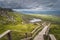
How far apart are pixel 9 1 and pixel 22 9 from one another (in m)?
0.38

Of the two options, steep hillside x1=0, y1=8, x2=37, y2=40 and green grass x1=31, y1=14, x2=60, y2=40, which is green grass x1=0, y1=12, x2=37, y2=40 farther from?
green grass x1=31, y1=14, x2=60, y2=40

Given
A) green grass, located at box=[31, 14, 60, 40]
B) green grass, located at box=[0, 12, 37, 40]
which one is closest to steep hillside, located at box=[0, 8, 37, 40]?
green grass, located at box=[0, 12, 37, 40]

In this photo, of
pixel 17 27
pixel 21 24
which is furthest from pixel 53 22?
pixel 17 27

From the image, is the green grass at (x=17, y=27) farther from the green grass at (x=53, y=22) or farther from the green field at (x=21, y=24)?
the green grass at (x=53, y=22)

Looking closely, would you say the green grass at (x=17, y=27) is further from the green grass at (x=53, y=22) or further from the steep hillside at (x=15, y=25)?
the green grass at (x=53, y=22)

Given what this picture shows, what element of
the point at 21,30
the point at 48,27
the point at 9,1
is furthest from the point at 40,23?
the point at 9,1

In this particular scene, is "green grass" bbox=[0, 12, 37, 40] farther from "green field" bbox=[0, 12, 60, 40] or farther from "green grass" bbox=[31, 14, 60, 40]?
"green grass" bbox=[31, 14, 60, 40]

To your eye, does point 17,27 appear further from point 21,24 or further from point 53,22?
point 53,22

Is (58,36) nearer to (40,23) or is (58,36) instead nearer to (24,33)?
(40,23)

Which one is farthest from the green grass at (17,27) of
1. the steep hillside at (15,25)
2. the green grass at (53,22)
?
the green grass at (53,22)

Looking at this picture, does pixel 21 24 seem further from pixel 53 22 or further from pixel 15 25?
pixel 53 22

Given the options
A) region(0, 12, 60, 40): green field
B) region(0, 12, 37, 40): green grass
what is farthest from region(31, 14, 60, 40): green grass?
region(0, 12, 37, 40): green grass

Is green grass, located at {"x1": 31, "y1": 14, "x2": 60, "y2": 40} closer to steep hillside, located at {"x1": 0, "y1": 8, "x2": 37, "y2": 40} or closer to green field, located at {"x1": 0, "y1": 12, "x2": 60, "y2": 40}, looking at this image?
green field, located at {"x1": 0, "y1": 12, "x2": 60, "y2": 40}

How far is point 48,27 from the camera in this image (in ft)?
14.4
